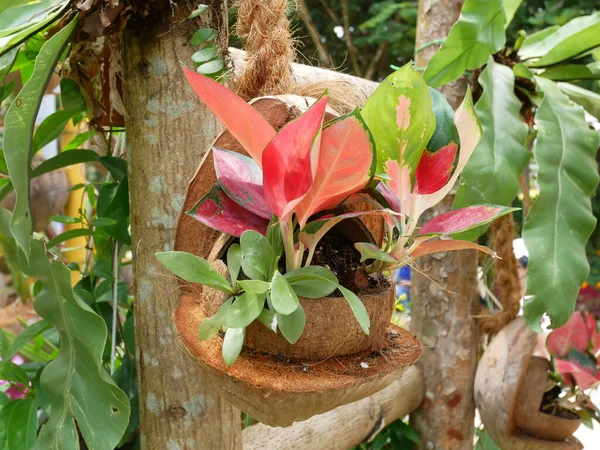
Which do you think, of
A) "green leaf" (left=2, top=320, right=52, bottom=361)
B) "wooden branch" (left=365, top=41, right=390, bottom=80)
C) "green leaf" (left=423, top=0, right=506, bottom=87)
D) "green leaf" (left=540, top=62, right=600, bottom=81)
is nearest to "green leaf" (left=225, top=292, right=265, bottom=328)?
"green leaf" (left=2, top=320, right=52, bottom=361)

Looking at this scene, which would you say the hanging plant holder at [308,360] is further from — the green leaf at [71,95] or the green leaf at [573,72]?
the green leaf at [573,72]

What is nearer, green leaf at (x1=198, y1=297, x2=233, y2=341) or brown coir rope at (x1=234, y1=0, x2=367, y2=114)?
green leaf at (x1=198, y1=297, x2=233, y2=341)

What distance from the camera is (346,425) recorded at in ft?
3.55

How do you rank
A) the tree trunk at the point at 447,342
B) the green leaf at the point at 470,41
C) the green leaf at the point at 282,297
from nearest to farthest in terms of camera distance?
1. the green leaf at the point at 282,297
2. the green leaf at the point at 470,41
3. the tree trunk at the point at 447,342

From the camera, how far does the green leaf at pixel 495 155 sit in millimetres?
819

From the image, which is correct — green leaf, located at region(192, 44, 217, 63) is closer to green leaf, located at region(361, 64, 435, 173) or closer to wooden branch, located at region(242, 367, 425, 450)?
green leaf, located at region(361, 64, 435, 173)

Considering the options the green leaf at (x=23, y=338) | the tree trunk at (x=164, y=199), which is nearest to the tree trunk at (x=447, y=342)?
the tree trunk at (x=164, y=199)

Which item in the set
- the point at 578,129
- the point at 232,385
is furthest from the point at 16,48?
the point at 578,129

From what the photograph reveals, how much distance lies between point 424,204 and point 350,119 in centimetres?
14

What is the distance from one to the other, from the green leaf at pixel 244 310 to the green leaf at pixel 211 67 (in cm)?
30

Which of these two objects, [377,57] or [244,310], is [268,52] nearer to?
[244,310]

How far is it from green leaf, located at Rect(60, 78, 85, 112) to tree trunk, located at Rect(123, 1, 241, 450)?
8.0 inches

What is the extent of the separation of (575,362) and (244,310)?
0.89 metres

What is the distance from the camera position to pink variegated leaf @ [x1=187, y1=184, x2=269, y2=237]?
0.49 m
